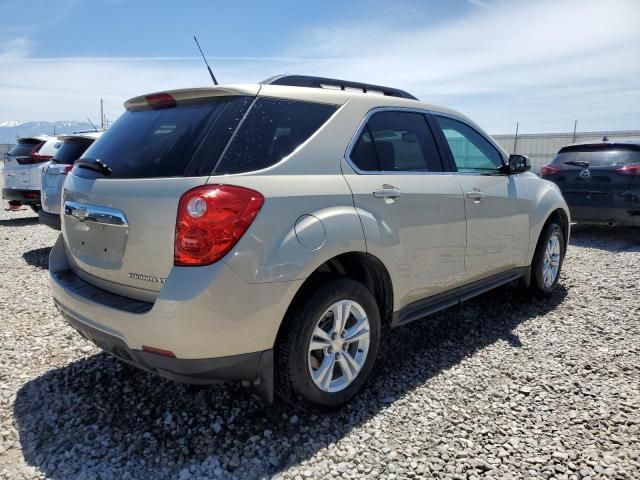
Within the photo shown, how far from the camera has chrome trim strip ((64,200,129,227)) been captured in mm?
2461

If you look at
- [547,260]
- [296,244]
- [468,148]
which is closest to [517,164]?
[468,148]

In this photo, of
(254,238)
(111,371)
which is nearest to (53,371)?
(111,371)

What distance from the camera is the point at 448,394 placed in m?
3.08

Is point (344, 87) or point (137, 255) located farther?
→ point (344, 87)

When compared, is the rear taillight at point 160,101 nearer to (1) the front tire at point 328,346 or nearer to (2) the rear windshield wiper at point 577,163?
(1) the front tire at point 328,346

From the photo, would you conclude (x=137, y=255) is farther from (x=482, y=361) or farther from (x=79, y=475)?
(x=482, y=361)

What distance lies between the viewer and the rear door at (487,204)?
372cm

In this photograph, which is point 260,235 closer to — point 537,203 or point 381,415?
point 381,415

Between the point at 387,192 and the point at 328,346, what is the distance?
3.15 feet

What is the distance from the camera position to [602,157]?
8.01 m

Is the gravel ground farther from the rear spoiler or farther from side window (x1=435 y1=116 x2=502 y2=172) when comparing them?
the rear spoiler

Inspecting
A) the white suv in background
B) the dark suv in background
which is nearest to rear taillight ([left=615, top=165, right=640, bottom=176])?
the dark suv in background

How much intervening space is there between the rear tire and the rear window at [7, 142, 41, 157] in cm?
872

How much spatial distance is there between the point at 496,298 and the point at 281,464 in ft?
10.9
